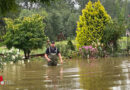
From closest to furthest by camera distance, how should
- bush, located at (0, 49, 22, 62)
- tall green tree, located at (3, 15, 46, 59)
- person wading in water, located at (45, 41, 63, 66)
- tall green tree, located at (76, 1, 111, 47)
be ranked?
person wading in water, located at (45, 41, 63, 66) < bush, located at (0, 49, 22, 62) < tall green tree, located at (3, 15, 46, 59) < tall green tree, located at (76, 1, 111, 47)

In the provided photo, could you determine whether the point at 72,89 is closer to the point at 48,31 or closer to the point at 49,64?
the point at 49,64

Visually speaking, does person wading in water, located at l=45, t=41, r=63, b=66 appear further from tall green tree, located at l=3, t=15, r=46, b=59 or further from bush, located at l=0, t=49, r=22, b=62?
tall green tree, located at l=3, t=15, r=46, b=59

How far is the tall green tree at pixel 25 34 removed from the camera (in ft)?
78.5

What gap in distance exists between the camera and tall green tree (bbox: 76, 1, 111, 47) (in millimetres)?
25422

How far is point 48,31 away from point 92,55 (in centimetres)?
3904

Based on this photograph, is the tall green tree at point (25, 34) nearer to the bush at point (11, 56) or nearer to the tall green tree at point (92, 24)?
the bush at point (11, 56)

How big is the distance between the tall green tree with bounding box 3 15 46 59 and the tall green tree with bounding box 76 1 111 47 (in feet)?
11.6

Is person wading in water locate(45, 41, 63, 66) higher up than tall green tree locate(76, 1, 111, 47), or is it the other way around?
tall green tree locate(76, 1, 111, 47)

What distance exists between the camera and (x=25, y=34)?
24047 millimetres

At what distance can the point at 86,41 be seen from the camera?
1013 inches

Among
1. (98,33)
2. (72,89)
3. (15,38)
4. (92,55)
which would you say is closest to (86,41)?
(98,33)

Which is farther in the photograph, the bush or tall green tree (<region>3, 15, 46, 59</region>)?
tall green tree (<region>3, 15, 46, 59</region>)

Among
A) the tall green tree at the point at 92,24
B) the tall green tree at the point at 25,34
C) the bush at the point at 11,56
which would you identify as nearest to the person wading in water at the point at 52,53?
the bush at the point at 11,56

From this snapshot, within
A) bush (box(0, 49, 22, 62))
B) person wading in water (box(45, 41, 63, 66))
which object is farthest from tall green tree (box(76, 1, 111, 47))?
person wading in water (box(45, 41, 63, 66))
